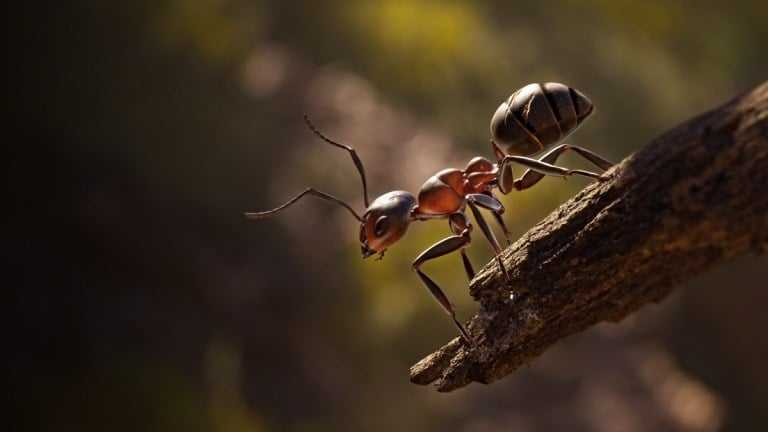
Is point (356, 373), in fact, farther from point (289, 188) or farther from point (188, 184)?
point (188, 184)

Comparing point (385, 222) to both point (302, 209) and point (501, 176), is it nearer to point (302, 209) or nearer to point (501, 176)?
point (501, 176)

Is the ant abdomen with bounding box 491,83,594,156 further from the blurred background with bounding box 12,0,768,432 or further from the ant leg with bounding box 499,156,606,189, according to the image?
the blurred background with bounding box 12,0,768,432

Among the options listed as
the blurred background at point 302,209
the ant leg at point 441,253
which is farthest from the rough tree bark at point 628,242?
the blurred background at point 302,209

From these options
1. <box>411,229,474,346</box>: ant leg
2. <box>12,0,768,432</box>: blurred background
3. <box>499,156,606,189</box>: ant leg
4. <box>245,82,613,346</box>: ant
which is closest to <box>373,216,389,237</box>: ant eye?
<box>245,82,613,346</box>: ant

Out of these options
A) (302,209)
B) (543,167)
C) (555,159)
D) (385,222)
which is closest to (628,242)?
(543,167)

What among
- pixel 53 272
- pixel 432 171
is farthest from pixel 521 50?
pixel 53 272

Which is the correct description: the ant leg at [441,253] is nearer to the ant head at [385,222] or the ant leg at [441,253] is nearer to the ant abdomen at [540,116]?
the ant head at [385,222]
